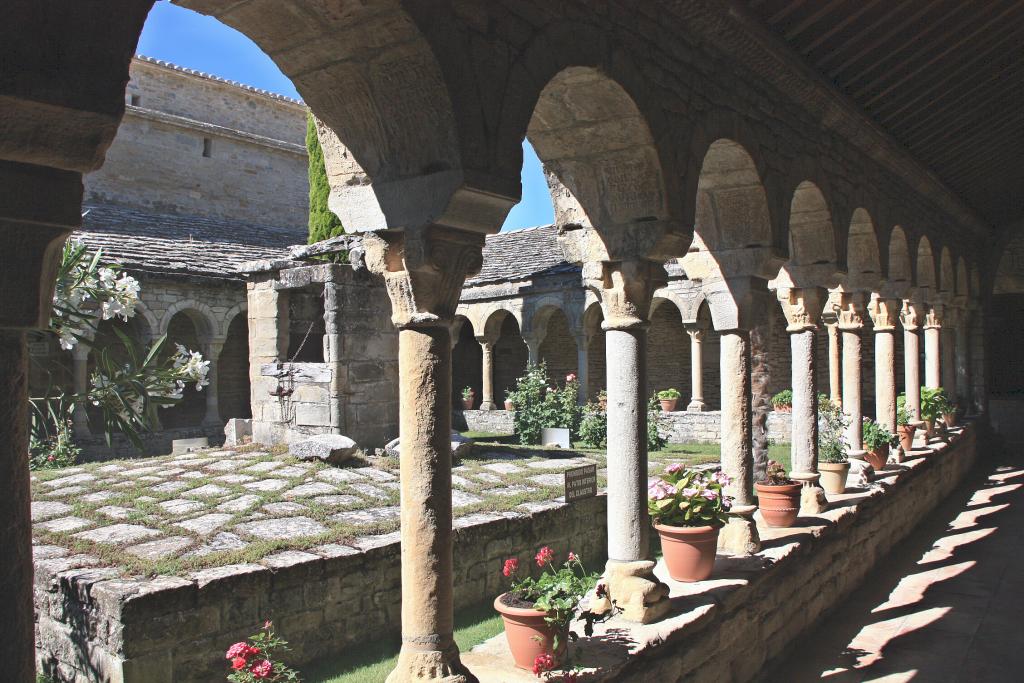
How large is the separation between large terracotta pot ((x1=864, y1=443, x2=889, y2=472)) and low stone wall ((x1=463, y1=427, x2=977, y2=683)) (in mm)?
142

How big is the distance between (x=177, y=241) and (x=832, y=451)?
39.7ft

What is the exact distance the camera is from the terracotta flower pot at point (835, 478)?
21.5ft

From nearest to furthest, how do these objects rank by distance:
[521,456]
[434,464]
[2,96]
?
[2,96] → [434,464] → [521,456]

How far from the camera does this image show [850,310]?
24.6 feet

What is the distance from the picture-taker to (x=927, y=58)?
5.85 m

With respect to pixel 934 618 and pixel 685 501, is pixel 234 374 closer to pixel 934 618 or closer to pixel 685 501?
pixel 685 501

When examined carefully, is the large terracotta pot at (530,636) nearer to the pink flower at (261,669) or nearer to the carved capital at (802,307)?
the pink flower at (261,669)

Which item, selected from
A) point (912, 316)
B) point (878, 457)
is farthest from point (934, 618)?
point (912, 316)

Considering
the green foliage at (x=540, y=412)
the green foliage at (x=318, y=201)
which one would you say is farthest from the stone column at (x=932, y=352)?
the green foliage at (x=318, y=201)

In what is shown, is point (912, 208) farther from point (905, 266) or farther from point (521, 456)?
point (521, 456)

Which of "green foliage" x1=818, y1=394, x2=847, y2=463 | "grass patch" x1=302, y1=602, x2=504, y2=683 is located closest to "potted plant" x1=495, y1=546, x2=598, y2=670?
"grass patch" x1=302, y1=602, x2=504, y2=683

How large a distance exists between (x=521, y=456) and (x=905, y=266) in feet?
Answer: 15.3

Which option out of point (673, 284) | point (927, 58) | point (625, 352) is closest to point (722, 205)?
point (625, 352)

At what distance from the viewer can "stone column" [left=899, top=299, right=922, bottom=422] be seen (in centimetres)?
977
